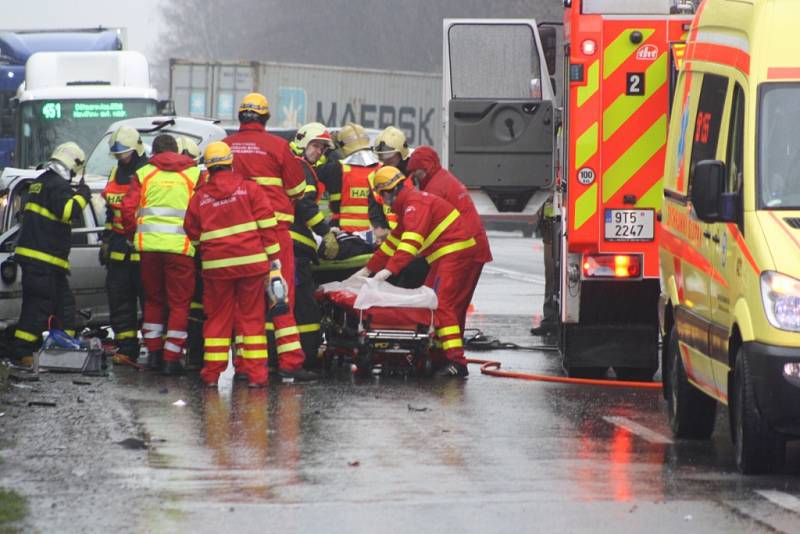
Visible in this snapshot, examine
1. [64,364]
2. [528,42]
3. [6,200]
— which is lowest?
[64,364]

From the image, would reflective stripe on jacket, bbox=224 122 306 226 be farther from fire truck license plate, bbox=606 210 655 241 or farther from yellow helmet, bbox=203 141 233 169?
fire truck license plate, bbox=606 210 655 241

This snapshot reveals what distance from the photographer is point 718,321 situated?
9.10m

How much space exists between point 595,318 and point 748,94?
4036 millimetres

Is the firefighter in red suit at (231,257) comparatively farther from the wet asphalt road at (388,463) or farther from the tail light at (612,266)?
the tail light at (612,266)

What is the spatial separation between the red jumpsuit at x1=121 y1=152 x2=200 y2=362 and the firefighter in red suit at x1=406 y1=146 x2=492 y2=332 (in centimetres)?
164

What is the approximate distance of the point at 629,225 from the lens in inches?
492

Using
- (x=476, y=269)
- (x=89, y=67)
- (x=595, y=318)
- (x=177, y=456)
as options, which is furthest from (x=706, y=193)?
(x=89, y=67)

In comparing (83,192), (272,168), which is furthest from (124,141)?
(272,168)

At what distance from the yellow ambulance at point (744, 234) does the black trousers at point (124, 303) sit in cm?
527

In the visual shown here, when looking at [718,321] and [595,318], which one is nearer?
[718,321]

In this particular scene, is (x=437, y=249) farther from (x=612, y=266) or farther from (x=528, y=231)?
(x=528, y=231)

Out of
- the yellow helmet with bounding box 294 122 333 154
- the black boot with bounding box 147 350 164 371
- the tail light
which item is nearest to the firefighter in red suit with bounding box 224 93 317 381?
the black boot with bounding box 147 350 164 371

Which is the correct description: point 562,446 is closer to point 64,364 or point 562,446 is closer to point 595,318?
point 595,318

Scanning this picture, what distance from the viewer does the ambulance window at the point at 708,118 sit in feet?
31.1
